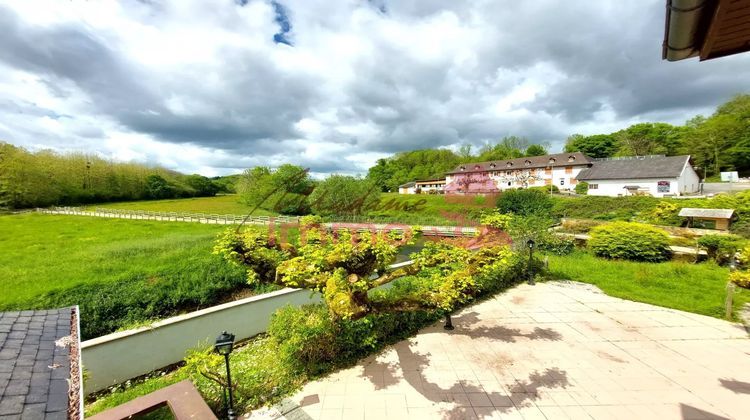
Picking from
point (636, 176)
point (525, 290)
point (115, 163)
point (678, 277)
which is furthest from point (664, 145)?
point (115, 163)

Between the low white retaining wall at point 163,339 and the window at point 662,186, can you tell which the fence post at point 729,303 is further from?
the window at point 662,186

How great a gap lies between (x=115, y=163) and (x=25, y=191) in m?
12.1

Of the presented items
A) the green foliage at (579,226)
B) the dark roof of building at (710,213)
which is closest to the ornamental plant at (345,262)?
the green foliage at (579,226)

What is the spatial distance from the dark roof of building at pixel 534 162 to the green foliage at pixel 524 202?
14.1 metres

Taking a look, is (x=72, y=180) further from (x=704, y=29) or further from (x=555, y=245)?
(x=704, y=29)

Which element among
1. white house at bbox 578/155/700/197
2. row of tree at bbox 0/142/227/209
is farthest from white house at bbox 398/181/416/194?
row of tree at bbox 0/142/227/209

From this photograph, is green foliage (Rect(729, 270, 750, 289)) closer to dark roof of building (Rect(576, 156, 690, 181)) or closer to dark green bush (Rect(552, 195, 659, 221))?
dark green bush (Rect(552, 195, 659, 221))

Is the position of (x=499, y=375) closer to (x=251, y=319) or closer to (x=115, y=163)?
(x=251, y=319)

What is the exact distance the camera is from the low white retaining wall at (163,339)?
6.30 metres

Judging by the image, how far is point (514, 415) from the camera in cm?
416

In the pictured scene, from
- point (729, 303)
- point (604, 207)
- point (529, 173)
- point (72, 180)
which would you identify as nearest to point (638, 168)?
point (604, 207)

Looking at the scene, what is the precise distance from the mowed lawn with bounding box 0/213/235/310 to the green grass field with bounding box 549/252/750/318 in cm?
1510

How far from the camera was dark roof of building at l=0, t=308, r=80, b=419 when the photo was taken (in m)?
2.73

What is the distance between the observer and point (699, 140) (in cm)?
3497
